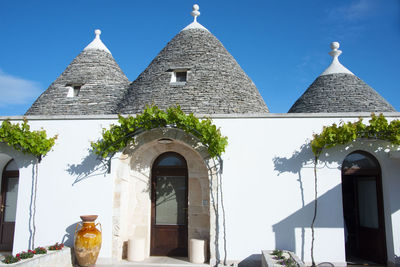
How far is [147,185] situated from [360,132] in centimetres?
489

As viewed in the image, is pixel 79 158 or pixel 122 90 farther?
pixel 122 90

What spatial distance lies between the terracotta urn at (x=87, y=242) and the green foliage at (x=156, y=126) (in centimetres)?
144

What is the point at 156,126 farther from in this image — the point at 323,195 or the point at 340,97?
the point at 340,97

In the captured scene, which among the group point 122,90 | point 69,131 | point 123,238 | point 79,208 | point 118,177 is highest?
point 122,90

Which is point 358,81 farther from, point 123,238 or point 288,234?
point 123,238

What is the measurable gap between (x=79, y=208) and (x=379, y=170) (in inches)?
261

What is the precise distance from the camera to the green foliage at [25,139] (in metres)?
7.30

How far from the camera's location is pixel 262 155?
7.23 metres

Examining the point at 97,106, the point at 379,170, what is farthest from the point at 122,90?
the point at 379,170

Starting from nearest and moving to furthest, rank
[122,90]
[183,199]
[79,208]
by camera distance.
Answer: [79,208], [183,199], [122,90]

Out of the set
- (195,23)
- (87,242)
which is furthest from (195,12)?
(87,242)

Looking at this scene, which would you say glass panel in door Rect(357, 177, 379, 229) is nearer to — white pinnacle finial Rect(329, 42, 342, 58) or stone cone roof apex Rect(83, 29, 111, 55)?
white pinnacle finial Rect(329, 42, 342, 58)

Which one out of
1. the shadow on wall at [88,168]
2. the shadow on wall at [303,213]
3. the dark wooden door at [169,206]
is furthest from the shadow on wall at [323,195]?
the shadow on wall at [88,168]

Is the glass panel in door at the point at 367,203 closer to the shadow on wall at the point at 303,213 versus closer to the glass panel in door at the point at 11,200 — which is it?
the shadow on wall at the point at 303,213
